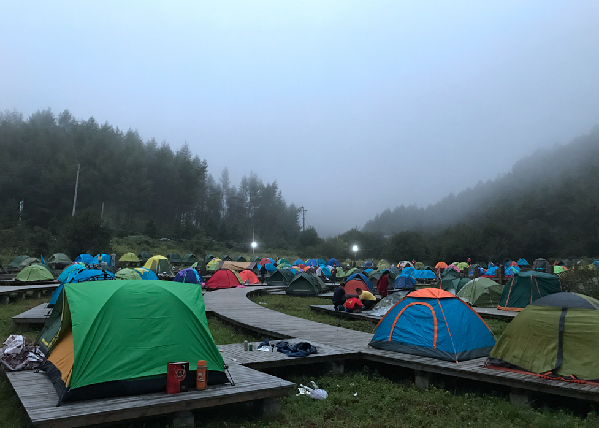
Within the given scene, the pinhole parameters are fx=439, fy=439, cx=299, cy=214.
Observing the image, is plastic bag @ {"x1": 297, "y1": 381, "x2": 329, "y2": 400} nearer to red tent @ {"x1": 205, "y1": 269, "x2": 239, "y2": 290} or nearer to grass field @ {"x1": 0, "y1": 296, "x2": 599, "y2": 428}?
grass field @ {"x1": 0, "y1": 296, "x2": 599, "y2": 428}

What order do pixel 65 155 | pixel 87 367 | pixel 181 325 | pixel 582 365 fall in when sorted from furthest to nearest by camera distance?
1. pixel 65 155
2. pixel 582 365
3. pixel 181 325
4. pixel 87 367

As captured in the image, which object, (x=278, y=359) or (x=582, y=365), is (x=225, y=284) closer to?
(x=278, y=359)

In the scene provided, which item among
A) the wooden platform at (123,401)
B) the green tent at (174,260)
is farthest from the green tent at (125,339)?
the green tent at (174,260)

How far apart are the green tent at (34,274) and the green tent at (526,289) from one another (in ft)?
70.8

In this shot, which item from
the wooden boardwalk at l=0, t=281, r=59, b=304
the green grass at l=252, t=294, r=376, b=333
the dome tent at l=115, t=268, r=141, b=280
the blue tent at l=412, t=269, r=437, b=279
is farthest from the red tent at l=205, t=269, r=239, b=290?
the blue tent at l=412, t=269, r=437, b=279

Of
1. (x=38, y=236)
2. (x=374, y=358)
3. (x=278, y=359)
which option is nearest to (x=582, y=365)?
(x=374, y=358)

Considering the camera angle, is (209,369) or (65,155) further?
(65,155)

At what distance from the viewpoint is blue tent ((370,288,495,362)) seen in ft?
24.4

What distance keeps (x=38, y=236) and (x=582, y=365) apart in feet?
133

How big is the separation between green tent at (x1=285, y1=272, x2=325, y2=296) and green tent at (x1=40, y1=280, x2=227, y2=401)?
16785 millimetres

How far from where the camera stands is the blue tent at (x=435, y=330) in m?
7.43

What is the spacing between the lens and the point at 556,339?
6.46 metres

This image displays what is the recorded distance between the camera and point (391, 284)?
2811 centimetres

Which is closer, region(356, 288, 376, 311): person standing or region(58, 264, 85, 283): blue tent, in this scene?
region(58, 264, 85, 283): blue tent
